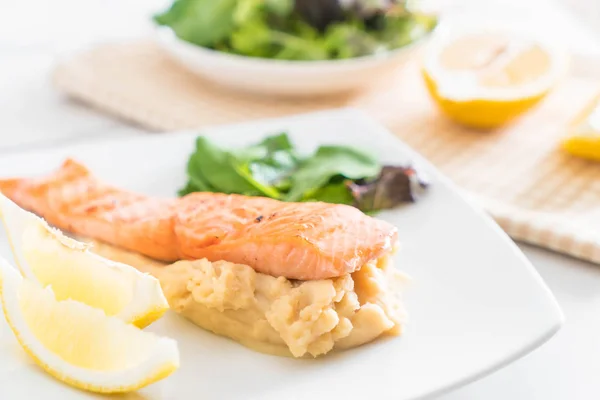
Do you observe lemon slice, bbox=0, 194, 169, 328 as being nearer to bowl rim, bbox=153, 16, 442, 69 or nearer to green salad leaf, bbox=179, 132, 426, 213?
green salad leaf, bbox=179, 132, 426, 213

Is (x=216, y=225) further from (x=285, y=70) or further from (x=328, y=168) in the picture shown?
(x=285, y=70)

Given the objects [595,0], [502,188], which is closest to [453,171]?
[502,188]

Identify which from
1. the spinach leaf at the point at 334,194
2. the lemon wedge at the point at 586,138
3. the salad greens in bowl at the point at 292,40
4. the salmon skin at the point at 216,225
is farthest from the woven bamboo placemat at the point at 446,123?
the salmon skin at the point at 216,225

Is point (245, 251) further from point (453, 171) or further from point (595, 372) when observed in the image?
point (453, 171)

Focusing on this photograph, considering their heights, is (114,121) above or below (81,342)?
below

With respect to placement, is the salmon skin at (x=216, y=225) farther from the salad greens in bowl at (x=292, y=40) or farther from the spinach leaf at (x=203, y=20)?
the spinach leaf at (x=203, y=20)

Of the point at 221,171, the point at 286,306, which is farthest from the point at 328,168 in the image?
the point at 286,306

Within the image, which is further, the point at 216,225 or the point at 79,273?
the point at 216,225
